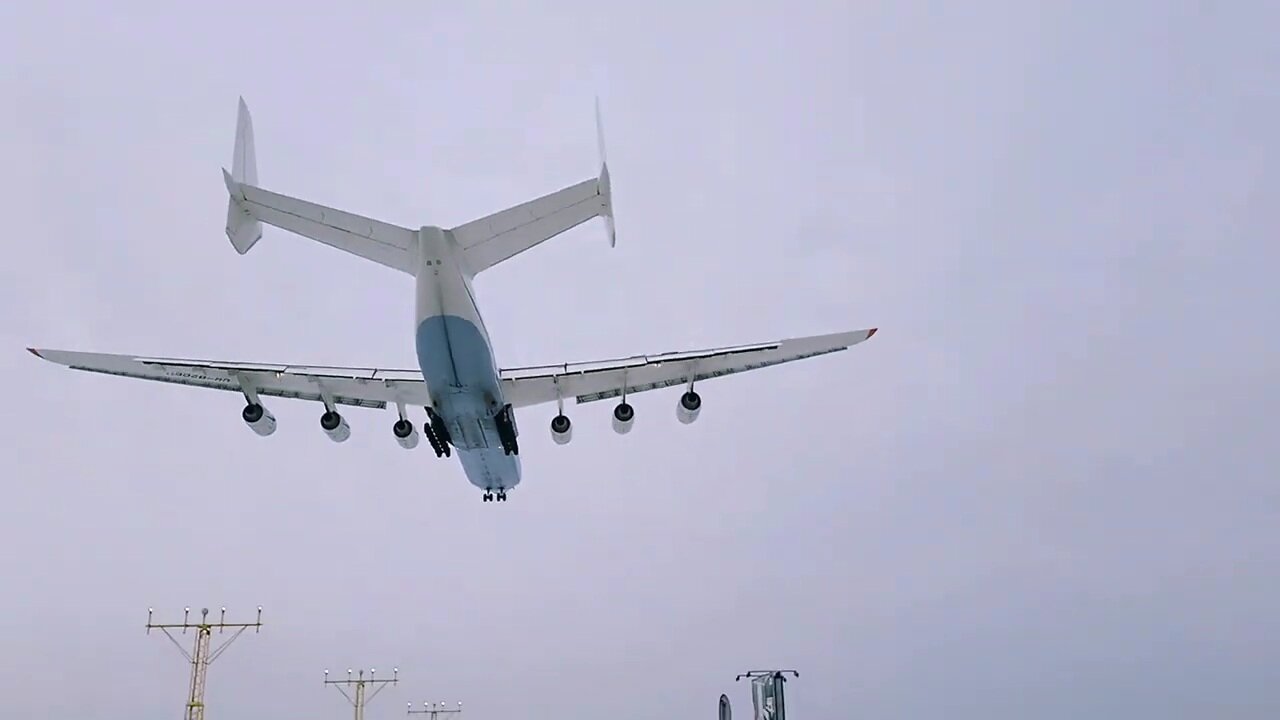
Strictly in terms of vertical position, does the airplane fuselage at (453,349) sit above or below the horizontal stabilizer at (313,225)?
below

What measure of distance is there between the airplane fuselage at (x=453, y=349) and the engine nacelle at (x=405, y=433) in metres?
1.64

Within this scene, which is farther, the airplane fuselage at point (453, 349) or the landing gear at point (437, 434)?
the landing gear at point (437, 434)

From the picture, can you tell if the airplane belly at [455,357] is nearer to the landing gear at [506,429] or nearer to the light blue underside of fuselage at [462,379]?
the light blue underside of fuselage at [462,379]

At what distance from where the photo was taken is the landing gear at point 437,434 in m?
20.6

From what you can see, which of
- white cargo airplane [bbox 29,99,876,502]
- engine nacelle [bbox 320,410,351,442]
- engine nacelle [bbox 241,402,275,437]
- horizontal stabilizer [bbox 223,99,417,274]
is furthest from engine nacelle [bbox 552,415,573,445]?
engine nacelle [bbox 241,402,275,437]

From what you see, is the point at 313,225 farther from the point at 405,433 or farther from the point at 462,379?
the point at 405,433

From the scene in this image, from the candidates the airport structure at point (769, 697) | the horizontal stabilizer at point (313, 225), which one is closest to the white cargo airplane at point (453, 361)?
the horizontal stabilizer at point (313, 225)

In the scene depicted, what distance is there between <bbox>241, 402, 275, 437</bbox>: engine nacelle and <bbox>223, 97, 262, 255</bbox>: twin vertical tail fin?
4644 mm

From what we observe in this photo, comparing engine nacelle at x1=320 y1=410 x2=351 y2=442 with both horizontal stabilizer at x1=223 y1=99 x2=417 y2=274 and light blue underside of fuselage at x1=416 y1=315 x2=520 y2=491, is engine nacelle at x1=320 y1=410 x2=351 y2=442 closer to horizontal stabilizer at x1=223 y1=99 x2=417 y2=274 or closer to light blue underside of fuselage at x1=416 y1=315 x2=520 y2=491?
light blue underside of fuselage at x1=416 y1=315 x2=520 y2=491

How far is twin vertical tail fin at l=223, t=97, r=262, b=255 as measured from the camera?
1662 centimetres

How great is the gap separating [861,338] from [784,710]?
12.1 meters

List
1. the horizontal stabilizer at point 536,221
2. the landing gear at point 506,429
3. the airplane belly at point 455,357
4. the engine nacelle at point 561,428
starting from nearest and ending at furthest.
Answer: the horizontal stabilizer at point 536,221 < the airplane belly at point 455,357 < the landing gear at point 506,429 < the engine nacelle at point 561,428

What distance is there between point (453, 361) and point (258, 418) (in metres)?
5.68

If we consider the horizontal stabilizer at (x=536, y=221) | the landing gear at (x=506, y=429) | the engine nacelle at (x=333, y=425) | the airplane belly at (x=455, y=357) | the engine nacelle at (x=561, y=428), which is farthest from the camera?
the engine nacelle at (x=561, y=428)
